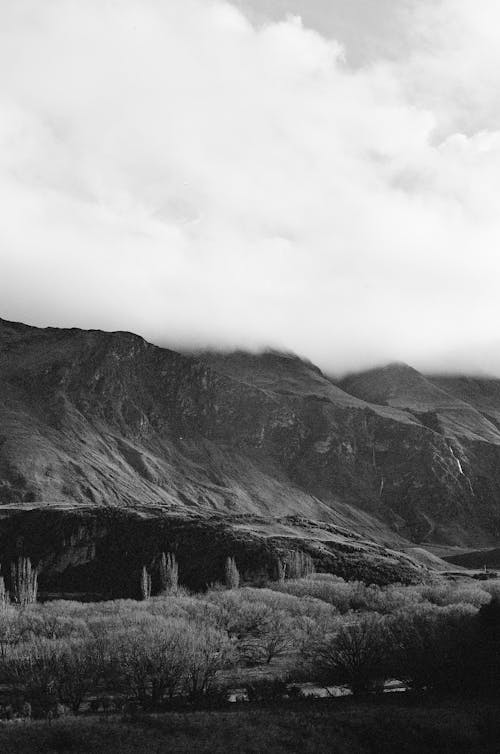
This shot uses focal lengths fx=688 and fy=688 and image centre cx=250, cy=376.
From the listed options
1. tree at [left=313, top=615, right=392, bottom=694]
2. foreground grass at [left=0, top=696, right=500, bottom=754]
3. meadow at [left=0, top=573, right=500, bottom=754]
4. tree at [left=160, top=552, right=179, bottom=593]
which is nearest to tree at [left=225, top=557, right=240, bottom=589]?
tree at [left=160, top=552, right=179, bottom=593]

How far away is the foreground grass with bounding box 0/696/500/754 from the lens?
47750 mm

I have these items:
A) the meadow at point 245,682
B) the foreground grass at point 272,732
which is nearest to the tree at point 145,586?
the meadow at point 245,682

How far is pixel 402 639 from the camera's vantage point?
A: 74500mm

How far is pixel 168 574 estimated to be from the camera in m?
172

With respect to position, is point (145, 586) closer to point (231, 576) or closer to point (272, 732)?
point (231, 576)

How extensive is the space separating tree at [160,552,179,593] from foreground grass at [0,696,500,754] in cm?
10082

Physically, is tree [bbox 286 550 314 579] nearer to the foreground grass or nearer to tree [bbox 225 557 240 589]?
tree [bbox 225 557 240 589]

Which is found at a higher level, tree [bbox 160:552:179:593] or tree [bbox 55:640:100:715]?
tree [bbox 55:640:100:715]

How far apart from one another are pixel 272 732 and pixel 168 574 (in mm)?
124328

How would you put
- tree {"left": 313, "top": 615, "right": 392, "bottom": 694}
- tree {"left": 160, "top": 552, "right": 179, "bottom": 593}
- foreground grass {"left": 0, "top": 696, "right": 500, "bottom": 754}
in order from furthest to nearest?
1. tree {"left": 160, "top": 552, "right": 179, "bottom": 593}
2. tree {"left": 313, "top": 615, "right": 392, "bottom": 694}
3. foreground grass {"left": 0, "top": 696, "right": 500, "bottom": 754}

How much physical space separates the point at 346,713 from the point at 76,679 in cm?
2663

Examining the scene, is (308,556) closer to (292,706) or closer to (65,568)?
(65,568)

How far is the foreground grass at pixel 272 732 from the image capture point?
157 ft

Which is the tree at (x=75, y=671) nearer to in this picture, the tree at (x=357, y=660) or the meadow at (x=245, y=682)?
the meadow at (x=245, y=682)
